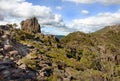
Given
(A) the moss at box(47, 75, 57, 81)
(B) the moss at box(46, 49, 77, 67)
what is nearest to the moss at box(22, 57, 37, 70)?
(A) the moss at box(47, 75, 57, 81)

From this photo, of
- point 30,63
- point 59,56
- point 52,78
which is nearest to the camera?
point 52,78

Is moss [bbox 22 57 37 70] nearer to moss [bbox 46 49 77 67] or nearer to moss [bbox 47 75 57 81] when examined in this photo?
moss [bbox 47 75 57 81]

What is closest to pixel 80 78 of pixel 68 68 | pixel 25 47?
pixel 68 68

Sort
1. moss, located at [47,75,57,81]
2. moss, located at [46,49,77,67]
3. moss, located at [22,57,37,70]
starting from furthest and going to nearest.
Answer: moss, located at [46,49,77,67] → moss, located at [22,57,37,70] → moss, located at [47,75,57,81]

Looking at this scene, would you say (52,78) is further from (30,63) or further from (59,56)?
(59,56)

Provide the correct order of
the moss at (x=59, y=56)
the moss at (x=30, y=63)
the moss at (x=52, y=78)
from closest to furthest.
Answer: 1. the moss at (x=52, y=78)
2. the moss at (x=30, y=63)
3. the moss at (x=59, y=56)

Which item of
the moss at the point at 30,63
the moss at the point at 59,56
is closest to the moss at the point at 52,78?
the moss at the point at 30,63

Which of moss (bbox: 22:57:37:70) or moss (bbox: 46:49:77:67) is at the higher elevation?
moss (bbox: 22:57:37:70)

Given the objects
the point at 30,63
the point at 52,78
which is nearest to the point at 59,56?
the point at 30,63

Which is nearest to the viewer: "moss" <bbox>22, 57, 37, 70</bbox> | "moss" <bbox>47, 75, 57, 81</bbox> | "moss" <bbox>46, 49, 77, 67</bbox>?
"moss" <bbox>47, 75, 57, 81</bbox>

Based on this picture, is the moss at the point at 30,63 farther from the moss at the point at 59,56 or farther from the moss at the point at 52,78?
the moss at the point at 59,56

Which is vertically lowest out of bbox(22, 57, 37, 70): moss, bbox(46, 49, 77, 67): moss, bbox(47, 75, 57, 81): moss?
bbox(47, 75, 57, 81): moss

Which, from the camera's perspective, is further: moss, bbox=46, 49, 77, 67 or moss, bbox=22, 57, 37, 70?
moss, bbox=46, 49, 77, 67

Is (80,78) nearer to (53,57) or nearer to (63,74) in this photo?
(63,74)
